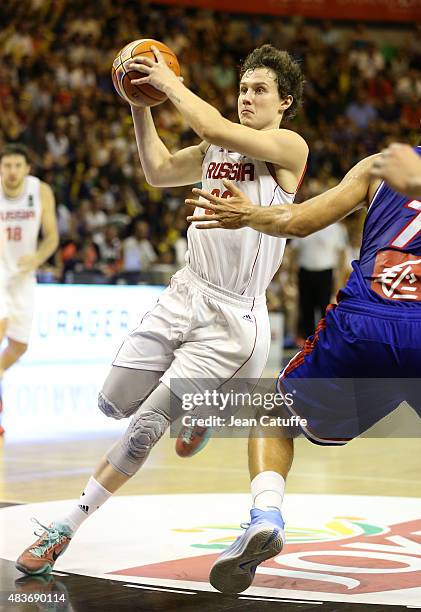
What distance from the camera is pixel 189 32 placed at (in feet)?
70.4

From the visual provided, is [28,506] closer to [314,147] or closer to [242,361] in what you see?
[242,361]

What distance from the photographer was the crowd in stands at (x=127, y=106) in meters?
16.0

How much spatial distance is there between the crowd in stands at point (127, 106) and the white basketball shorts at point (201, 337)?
9.32 m

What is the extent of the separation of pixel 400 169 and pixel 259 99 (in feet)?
Result: 4.93

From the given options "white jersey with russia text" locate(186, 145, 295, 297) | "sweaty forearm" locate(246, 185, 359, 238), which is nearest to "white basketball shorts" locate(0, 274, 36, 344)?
"white jersey with russia text" locate(186, 145, 295, 297)

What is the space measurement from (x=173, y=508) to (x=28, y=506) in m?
0.73

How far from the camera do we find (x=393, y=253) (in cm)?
369

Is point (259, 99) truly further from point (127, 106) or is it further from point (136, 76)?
point (127, 106)

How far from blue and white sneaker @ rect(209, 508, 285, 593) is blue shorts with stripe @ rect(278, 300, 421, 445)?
40cm

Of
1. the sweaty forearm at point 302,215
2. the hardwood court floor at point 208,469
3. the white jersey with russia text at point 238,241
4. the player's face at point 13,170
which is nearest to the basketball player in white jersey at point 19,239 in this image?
the player's face at point 13,170

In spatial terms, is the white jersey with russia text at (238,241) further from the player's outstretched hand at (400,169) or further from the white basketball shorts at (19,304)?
the white basketball shorts at (19,304)

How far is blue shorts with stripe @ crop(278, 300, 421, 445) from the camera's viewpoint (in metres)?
3.60

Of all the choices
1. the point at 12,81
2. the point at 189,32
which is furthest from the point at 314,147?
the point at 12,81

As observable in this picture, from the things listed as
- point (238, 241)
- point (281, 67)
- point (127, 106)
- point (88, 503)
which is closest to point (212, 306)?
point (238, 241)
